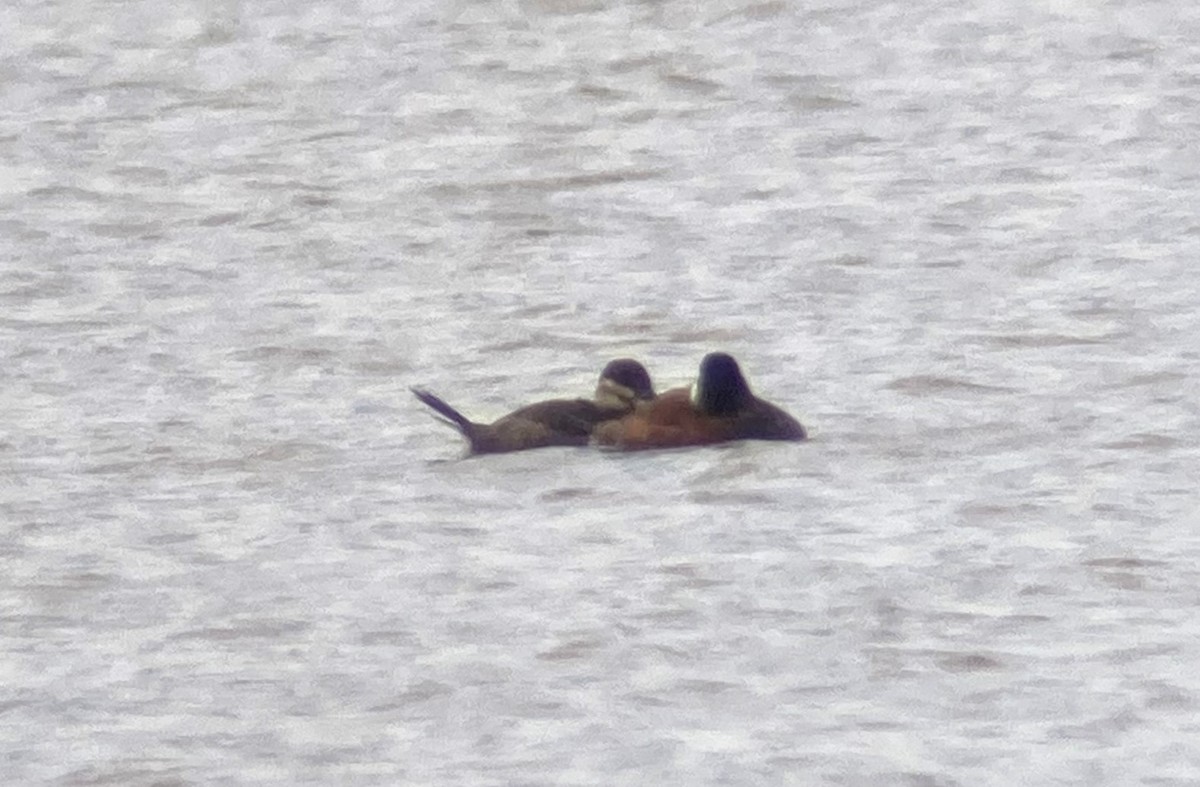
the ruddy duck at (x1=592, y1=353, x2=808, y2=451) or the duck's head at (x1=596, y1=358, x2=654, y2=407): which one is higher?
the duck's head at (x1=596, y1=358, x2=654, y2=407)

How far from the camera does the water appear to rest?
6234 millimetres

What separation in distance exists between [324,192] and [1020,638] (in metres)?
5.38

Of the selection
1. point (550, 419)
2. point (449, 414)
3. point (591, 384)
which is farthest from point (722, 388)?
point (591, 384)

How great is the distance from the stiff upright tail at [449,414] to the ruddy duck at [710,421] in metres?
0.34

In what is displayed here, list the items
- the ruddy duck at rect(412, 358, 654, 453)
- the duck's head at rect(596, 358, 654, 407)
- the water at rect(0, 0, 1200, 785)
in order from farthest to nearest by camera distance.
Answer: the duck's head at rect(596, 358, 654, 407) < the ruddy duck at rect(412, 358, 654, 453) < the water at rect(0, 0, 1200, 785)

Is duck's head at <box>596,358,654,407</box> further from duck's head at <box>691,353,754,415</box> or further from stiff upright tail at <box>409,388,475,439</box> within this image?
stiff upright tail at <box>409,388,475,439</box>

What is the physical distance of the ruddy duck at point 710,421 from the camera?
8.23m

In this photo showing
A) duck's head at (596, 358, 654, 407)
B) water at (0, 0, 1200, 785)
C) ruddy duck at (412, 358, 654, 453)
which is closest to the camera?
water at (0, 0, 1200, 785)

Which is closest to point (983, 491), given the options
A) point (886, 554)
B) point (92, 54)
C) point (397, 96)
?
point (886, 554)

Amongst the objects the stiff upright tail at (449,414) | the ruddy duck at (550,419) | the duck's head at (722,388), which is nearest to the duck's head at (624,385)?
the ruddy duck at (550,419)

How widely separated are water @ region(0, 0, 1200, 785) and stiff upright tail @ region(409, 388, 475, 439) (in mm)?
127

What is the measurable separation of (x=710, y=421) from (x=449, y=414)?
0.69m

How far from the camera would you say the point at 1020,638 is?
21.6 ft

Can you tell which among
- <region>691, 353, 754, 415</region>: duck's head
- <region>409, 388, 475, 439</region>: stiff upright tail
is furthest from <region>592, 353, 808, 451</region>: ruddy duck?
<region>409, 388, 475, 439</region>: stiff upright tail
